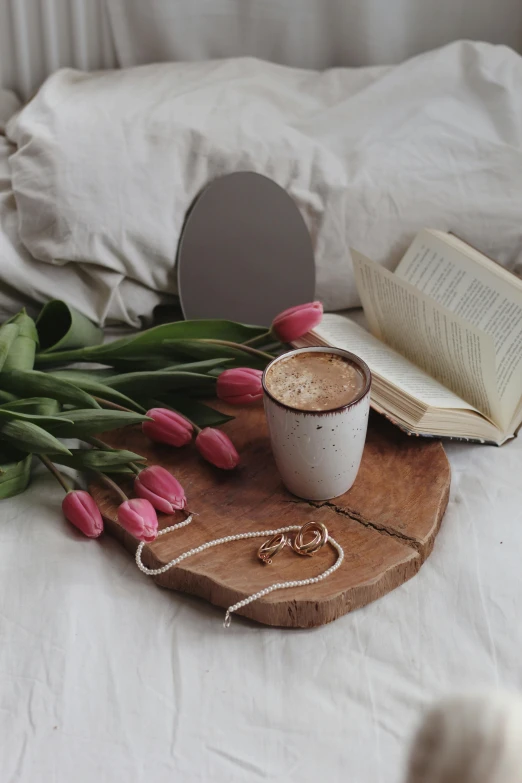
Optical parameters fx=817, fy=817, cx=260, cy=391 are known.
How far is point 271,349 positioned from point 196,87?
46 cm

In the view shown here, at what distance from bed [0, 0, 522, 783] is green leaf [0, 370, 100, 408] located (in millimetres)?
115

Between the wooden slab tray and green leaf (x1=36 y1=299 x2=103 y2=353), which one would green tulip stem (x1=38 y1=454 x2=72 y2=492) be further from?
green leaf (x1=36 y1=299 x2=103 y2=353)

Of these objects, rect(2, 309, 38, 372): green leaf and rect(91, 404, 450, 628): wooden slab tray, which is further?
rect(2, 309, 38, 372): green leaf

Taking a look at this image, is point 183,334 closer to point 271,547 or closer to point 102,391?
point 102,391

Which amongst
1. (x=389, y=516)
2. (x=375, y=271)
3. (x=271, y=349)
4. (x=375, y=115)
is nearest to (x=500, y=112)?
(x=375, y=115)

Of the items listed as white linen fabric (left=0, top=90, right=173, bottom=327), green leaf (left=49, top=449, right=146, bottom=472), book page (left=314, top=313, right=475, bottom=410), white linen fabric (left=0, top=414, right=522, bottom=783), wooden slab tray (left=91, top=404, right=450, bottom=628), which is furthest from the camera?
white linen fabric (left=0, top=90, right=173, bottom=327)

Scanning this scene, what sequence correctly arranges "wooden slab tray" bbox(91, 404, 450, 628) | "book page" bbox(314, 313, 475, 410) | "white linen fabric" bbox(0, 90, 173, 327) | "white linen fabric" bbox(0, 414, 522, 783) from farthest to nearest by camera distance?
"white linen fabric" bbox(0, 90, 173, 327)
"book page" bbox(314, 313, 475, 410)
"wooden slab tray" bbox(91, 404, 450, 628)
"white linen fabric" bbox(0, 414, 522, 783)

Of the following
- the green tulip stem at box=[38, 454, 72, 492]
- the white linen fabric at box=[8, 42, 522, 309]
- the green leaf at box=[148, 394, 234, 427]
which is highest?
the white linen fabric at box=[8, 42, 522, 309]

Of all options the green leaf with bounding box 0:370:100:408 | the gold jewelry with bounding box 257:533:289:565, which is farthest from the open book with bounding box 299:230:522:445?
the green leaf with bounding box 0:370:100:408

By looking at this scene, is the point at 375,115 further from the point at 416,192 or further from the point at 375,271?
the point at 375,271

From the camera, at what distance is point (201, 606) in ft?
2.56

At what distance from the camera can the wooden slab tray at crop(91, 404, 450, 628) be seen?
751 millimetres

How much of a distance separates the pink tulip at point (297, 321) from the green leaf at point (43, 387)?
230 millimetres

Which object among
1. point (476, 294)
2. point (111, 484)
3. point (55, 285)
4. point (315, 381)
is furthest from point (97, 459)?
point (476, 294)
